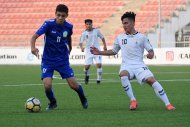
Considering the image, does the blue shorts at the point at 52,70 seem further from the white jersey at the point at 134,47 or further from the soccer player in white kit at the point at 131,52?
the white jersey at the point at 134,47

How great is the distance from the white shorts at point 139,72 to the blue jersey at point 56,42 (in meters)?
1.25

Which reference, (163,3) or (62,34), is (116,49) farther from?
(163,3)

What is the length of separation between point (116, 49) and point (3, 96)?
452cm

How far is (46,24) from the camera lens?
1193 cm

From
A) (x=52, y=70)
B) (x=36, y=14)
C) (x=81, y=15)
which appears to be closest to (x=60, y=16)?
(x=52, y=70)

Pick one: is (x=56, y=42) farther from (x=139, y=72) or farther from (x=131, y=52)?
(x=139, y=72)

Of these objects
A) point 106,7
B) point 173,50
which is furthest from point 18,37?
point 173,50

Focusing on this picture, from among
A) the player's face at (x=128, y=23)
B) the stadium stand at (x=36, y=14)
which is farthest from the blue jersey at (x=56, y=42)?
the stadium stand at (x=36, y=14)

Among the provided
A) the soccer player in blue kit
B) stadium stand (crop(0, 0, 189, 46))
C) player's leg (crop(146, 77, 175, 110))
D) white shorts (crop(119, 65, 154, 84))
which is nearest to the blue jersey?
the soccer player in blue kit

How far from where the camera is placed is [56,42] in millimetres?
12086

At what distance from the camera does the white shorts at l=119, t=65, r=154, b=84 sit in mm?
11883

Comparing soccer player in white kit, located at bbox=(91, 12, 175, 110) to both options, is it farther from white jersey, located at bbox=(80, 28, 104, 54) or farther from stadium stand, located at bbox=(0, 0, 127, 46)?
stadium stand, located at bbox=(0, 0, 127, 46)

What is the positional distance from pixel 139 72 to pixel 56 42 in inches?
67.2

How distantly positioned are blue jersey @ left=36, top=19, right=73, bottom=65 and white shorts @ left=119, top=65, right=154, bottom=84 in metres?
1.25
